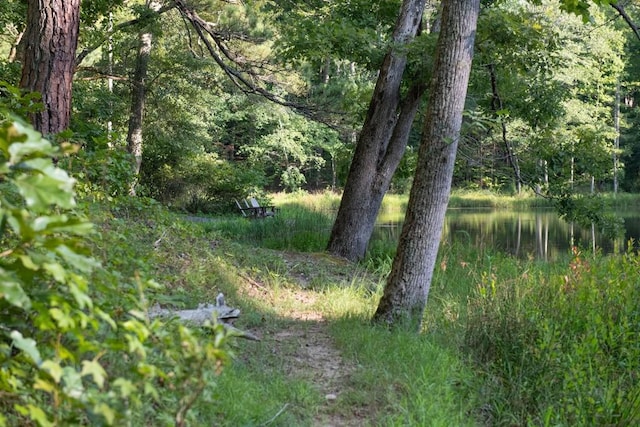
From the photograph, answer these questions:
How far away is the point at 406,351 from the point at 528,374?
2.86 feet

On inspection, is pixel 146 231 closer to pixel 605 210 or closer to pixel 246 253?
pixel 246 253

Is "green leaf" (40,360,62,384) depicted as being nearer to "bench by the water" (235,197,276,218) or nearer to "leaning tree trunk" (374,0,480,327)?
"leaning tree trunk" (374,0,480,327)

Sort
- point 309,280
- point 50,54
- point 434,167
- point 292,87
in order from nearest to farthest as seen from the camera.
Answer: point 434,167 < point 50,54 < point 309,280 < point 292,87

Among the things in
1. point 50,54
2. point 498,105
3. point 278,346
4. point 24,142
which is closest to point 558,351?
point 278,346

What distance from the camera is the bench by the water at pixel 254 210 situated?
20136 mm

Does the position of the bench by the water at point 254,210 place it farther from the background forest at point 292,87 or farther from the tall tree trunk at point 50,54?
the tall tree trunk at point 50,54

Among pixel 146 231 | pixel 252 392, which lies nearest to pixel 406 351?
pixel 252 392

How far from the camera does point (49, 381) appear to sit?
2.03 metres

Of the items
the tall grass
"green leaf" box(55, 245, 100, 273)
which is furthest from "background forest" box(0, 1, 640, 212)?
"green leaf" box(55, 245, 100, 273)

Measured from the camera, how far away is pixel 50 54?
6301mm

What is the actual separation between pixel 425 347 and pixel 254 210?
52.3ft

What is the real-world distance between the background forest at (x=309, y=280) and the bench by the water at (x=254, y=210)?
489cm

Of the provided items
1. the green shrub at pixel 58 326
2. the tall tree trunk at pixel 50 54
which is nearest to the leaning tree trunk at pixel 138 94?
the tall tree trunk at pixel 50 54

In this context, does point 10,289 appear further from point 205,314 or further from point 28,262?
point 205,314
